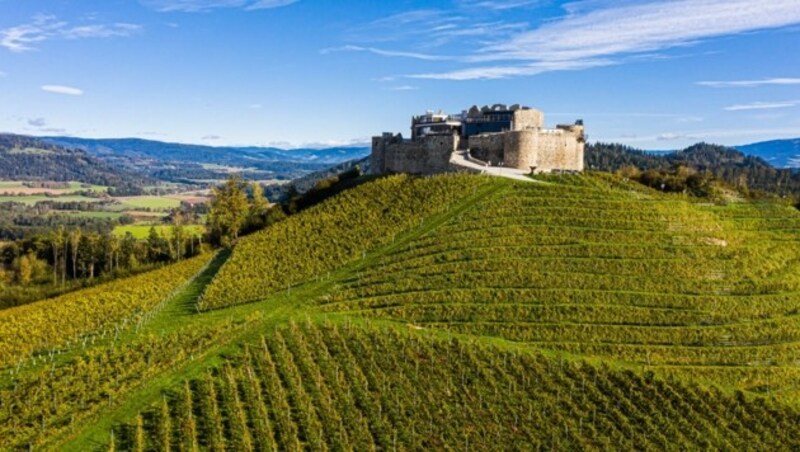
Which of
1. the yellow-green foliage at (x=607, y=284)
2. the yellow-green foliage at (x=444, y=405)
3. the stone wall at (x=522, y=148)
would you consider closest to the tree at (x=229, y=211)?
the stone wall at (x=522, y=148)

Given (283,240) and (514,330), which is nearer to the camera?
(514,330)

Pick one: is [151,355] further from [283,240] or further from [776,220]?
[776,220]

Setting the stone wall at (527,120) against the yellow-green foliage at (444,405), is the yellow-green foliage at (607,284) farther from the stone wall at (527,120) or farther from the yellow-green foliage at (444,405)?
the stone wall at (527,120)

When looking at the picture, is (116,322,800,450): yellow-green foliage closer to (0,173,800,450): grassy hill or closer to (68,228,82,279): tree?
(0,173,800,450): grassy hill

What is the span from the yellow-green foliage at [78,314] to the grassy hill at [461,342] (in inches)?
59.7

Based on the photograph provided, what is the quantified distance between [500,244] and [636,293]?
11916 mm

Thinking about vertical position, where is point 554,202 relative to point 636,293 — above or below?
above

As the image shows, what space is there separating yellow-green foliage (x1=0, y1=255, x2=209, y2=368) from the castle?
3143cm

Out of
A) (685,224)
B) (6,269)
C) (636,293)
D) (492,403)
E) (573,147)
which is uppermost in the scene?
(573,147)

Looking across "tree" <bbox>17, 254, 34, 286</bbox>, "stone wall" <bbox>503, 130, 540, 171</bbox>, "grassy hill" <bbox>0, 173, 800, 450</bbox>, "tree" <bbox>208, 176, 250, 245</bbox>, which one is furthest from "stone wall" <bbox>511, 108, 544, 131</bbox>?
"tree" <bbox>17, 254, 34, 286</bbox>

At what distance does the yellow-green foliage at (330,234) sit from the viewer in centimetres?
5469

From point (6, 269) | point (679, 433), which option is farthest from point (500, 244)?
point (6, 269)

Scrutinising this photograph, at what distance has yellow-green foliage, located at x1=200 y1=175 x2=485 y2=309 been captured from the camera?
54.7 metres

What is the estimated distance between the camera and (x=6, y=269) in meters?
107
